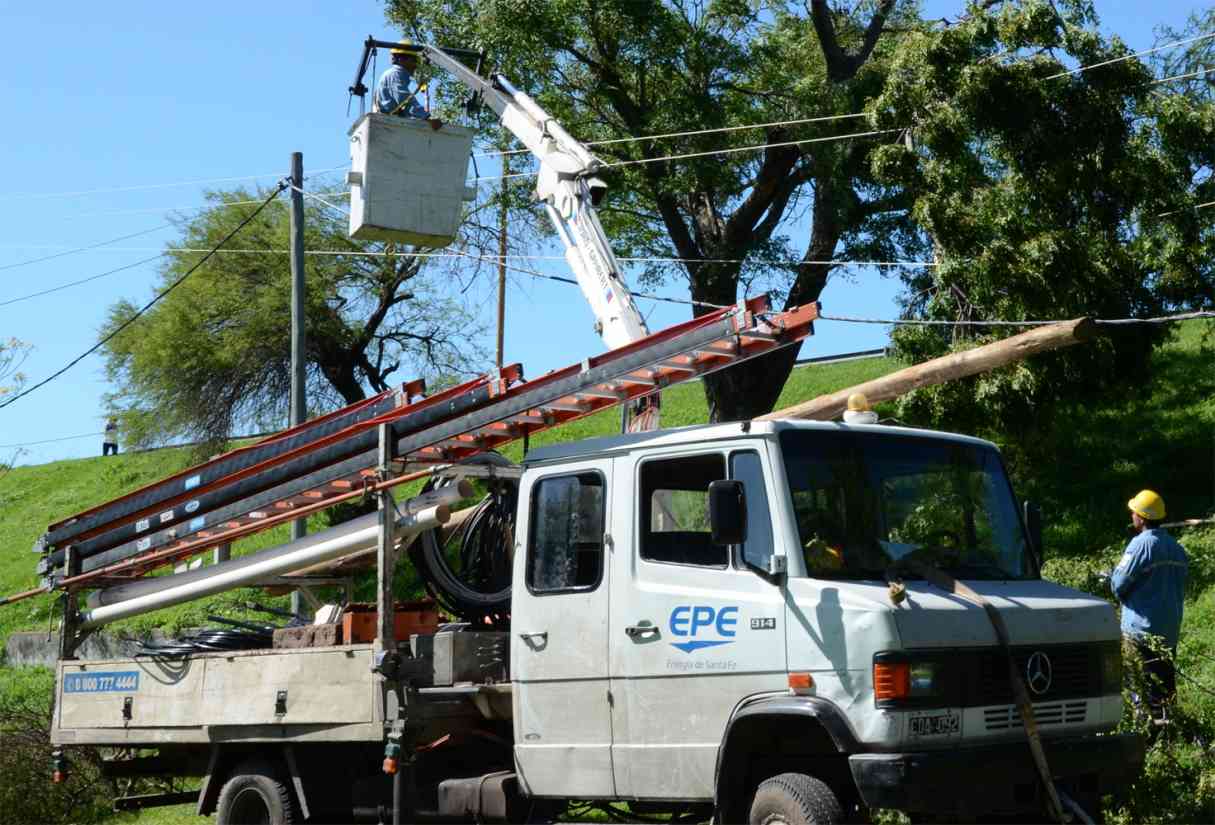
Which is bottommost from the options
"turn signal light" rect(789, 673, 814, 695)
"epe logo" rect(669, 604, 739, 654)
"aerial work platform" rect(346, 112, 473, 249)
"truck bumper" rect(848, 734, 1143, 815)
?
"truck bumper" rect(848, 734, 1143, 815)

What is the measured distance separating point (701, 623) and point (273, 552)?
139 inches

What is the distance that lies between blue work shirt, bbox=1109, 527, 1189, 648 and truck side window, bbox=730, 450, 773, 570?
3672mm

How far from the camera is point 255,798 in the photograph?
30.3ft

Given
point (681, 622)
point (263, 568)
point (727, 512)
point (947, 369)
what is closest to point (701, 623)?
point (681, 622)

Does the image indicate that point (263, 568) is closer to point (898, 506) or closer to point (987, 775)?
point (898, 506)

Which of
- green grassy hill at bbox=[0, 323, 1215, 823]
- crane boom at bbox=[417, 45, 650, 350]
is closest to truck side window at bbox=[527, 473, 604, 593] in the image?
green grassy hill at bbox=[0, 323, 1215, 823]

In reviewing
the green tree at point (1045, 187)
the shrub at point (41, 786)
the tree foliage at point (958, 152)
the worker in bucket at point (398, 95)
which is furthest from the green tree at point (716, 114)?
the shrub at point (41, 786)

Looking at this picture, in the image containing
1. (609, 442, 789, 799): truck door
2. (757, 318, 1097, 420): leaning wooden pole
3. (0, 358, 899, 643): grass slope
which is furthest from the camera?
(0, 358, 899, 643): grass slope

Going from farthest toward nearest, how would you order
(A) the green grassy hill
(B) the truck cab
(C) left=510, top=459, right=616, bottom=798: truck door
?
(A) the green grassy hill → (C) left=510, top=459, right=616, bottom=798: truck door → (B) the truck cab

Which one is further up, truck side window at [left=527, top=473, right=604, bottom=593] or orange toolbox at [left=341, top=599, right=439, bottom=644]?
truck side window at [left=527, top=473, right=604, bottom=593]

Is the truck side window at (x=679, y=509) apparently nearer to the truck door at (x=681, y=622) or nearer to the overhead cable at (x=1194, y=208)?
the truck door at (x=681, y=622)

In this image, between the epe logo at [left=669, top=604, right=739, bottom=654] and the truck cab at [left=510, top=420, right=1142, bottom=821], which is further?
the epe logo at [left=669, top=604, right=739, bottom=654]

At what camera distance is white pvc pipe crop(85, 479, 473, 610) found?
8531 millimetres

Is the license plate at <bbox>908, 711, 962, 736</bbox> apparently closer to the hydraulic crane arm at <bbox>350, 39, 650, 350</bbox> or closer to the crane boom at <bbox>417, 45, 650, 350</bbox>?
the crane boom at <bbox>417, 45, 650, 350</bbox>
